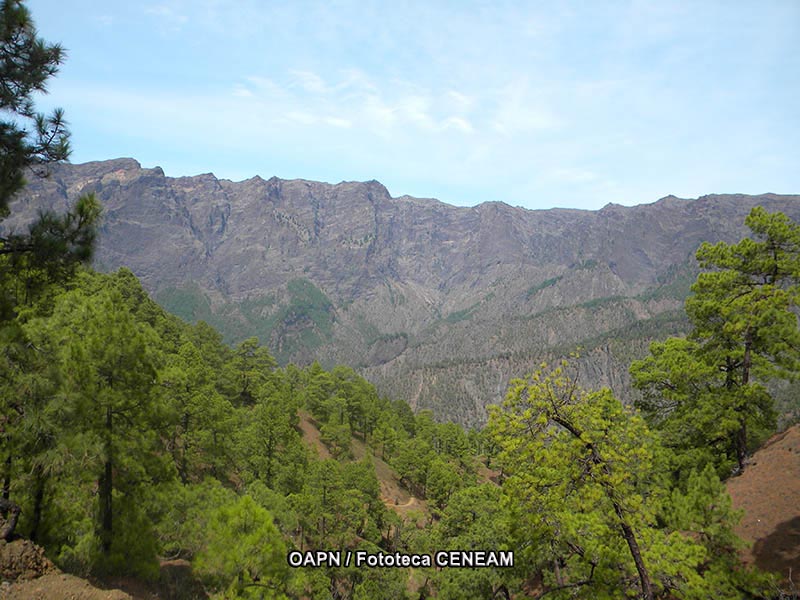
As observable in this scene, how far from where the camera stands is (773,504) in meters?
17.6

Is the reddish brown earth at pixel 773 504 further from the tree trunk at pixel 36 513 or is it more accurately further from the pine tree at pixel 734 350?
the tree trunk at pixel 36 513

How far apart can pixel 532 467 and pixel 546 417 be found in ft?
4.35

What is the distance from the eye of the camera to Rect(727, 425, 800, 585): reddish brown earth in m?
15.1

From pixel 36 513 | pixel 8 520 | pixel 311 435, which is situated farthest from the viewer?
pixel 311 435

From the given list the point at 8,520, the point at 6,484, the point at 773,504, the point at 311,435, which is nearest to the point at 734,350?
the point at 773,504

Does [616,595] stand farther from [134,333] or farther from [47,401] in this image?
[134,333]

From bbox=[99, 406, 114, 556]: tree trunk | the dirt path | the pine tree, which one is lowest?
the dirt path

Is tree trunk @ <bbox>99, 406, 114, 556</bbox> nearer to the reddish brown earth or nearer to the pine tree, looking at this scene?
the reddish brown earth

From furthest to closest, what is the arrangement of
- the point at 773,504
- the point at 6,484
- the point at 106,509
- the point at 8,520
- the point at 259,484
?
1. the point at 259,484
2. the point at 773,504
3. the point at 106,509
4. the point at 6,484
5. the point at 8,520

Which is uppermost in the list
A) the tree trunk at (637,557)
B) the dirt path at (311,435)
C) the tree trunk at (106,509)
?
the tree trunk at (637,557)

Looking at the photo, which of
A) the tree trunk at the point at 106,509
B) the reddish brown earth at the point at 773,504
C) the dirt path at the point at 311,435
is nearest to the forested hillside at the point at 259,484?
the tree trunk at the point at 106,509

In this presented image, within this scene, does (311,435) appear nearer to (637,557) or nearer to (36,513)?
(36,513)

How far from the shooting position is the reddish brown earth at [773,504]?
593 inches

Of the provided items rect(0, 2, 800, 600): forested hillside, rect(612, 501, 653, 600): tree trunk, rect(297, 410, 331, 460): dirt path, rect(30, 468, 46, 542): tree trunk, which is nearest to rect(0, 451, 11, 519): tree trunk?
rect(0, 2, 800, 600): forested hillside
